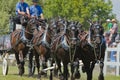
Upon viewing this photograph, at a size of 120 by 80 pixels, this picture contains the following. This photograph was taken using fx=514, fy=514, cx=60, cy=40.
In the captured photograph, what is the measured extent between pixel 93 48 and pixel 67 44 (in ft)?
2.88

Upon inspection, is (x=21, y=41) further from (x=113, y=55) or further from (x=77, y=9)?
(x=77, y=9)

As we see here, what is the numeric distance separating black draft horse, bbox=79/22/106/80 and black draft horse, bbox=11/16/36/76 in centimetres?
308

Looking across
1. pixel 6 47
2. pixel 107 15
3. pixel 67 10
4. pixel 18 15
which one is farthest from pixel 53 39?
pixel 107 15

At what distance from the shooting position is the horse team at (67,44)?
52.6 feet

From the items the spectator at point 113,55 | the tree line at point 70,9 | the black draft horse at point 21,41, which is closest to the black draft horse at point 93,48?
the black draft horse at point 21,41

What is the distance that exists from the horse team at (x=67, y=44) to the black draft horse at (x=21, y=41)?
0.04 m

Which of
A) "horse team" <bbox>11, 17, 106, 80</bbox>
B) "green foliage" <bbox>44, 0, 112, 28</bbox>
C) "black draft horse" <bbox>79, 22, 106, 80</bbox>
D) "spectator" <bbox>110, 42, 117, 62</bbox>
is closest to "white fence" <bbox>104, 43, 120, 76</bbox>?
"spectator" <bbox>110, 42, 117, 62</bbox>

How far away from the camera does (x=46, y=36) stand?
18250 millimetres

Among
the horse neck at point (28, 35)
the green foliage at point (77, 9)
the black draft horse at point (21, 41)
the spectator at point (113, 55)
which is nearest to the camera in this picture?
the black draft horse at point (21, 41)

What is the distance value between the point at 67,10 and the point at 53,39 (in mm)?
45343

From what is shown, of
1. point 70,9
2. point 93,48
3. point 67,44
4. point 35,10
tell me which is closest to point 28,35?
point 35,10

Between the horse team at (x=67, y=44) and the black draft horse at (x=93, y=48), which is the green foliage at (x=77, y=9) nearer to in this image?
the horse team at (x=67, y=44)

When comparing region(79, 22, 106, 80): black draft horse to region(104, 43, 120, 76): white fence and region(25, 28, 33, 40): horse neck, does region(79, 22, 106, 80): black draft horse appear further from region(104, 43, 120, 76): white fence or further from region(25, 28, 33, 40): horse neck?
region(104, 43, 120, 76): white fence

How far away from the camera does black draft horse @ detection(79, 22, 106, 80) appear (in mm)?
16141
